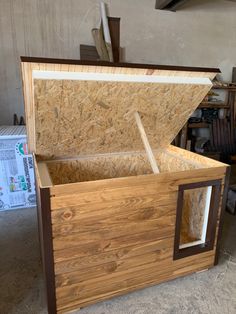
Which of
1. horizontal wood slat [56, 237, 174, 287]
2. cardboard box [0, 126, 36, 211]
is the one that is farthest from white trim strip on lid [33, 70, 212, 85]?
cardboard box [0, 126, 36, 211]

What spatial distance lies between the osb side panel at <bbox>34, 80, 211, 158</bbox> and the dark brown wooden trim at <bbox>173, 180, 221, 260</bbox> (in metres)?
0.59

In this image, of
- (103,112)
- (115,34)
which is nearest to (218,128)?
(115,34)

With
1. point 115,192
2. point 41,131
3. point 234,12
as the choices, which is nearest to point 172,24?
point 234,12

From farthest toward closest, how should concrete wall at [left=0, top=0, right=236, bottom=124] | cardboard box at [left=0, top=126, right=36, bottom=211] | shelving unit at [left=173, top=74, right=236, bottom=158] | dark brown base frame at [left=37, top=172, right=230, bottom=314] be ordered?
1. shelving unit at [left=173, top=74, right=236, bottom=158]
2. concrete wall at [left=0, top=0, right=236, bottom=124]
3. cardboard box at [left=0, top=126, right=36, bottom=211]
4. dark brown base frame at [left=37, top=172, right=230, bottom=314]

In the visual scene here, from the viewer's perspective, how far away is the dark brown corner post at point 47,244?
3.69ft

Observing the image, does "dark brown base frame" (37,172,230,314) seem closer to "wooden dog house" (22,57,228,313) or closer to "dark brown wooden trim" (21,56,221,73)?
"wooden dog house" (22,57,228,313)

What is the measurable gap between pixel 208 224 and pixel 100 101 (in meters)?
1.13

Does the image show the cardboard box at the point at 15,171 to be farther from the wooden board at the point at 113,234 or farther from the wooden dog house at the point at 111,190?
the wooden board at the point at 113,234

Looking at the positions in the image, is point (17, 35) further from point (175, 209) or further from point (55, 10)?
point (175, 209)

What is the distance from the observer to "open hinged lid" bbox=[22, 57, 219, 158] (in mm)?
1181

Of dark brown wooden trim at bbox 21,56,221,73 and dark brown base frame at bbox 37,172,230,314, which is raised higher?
dark brown wooden trim at bbox 21,56,221,73

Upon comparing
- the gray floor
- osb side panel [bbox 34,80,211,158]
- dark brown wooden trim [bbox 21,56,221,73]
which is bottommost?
the gray floor

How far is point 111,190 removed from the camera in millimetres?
1250

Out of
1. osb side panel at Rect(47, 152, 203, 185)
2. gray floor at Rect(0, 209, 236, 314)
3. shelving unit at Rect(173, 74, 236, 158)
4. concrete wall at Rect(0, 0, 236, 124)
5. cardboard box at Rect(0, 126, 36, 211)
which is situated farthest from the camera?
shelving unit at Rect(173, 74, 236, 158)
